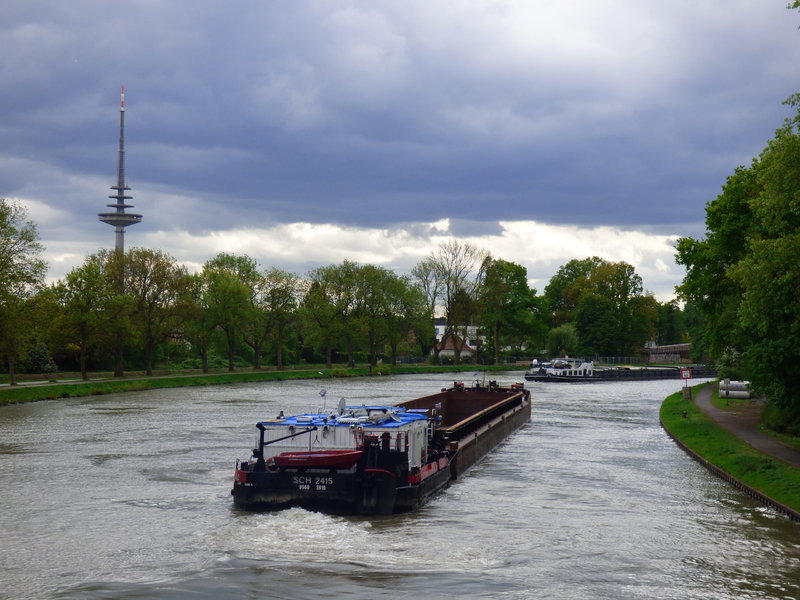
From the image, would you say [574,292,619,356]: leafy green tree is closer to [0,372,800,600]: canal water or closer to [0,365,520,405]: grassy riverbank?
[0,365,520,405]: grassy riverbank

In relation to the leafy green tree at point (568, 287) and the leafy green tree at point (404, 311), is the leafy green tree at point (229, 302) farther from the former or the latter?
the leafy green tree at point (568, 287)

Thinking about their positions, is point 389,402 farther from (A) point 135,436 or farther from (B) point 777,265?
(B) point 777,265

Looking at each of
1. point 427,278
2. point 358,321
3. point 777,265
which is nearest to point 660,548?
point 777,265

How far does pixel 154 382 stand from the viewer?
79.2 metres

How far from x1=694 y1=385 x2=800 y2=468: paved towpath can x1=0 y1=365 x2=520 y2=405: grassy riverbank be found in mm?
46630

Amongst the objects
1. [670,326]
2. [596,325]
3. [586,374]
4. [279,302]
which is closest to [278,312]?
[279,302]

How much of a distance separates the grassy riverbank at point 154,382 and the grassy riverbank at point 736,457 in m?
44.5

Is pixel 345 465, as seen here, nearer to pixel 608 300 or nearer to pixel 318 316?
pixel 318 316

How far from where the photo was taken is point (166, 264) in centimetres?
8925

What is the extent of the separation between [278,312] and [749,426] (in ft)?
237

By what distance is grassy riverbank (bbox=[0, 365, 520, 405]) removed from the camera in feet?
208

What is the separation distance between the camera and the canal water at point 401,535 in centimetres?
1753

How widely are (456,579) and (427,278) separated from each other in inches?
4294

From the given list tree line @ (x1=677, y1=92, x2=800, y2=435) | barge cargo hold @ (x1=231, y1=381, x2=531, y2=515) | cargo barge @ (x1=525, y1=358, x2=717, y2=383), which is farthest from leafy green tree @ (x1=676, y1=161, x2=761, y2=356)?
cargo barge @ (x1=525, y1=358, x2=717, y2=383)
